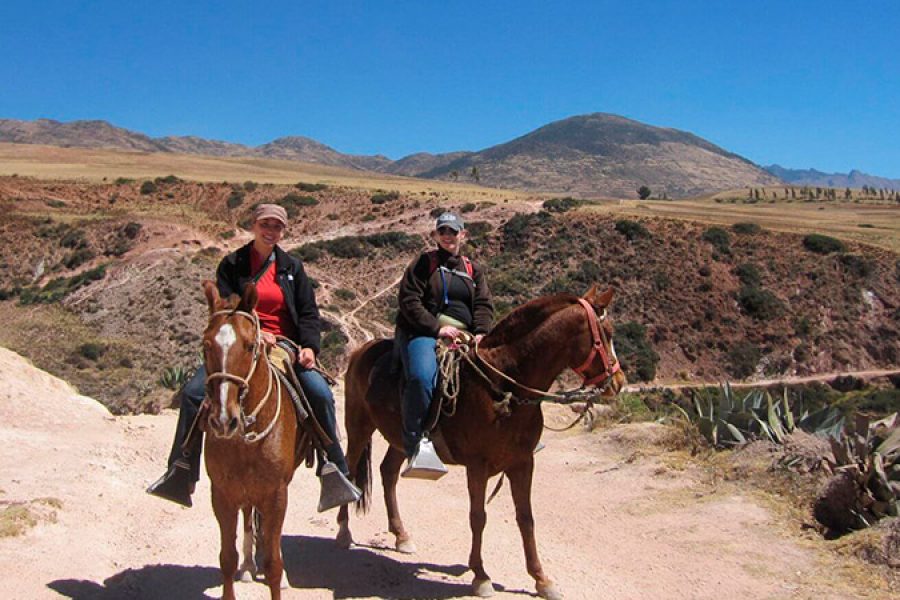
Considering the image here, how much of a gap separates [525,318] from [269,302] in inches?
82.9

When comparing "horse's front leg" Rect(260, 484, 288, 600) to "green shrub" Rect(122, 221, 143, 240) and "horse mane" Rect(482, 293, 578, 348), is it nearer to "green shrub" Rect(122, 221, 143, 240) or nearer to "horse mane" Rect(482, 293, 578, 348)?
"horse mane" Rect(482, 293, 578, 348)

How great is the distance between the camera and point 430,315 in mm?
6484

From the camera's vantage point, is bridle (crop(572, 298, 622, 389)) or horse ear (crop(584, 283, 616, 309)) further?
horse ear (crop(584, 283, 616, 309))

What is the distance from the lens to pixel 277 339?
5.89m

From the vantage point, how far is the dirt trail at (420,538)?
6297 millimetres

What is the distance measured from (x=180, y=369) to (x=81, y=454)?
935 cm

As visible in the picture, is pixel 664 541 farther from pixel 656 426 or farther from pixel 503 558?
pixel 656 426

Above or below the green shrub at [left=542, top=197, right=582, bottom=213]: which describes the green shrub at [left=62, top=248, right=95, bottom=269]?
below

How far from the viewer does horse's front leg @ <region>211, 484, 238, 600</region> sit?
5188mm

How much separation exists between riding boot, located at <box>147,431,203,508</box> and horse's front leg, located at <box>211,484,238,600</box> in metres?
0.65

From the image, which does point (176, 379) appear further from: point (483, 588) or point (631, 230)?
point (631, 230)

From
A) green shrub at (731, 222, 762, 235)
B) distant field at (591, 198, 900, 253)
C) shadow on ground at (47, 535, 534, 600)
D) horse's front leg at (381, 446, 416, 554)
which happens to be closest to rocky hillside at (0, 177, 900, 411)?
green shrub at (731, 222, 762, 235)

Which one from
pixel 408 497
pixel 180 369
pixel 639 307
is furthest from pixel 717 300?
pixel 408 497

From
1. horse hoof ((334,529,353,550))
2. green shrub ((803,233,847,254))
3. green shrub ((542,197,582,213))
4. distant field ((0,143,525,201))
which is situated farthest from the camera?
distant field ((0,143,525,201))
